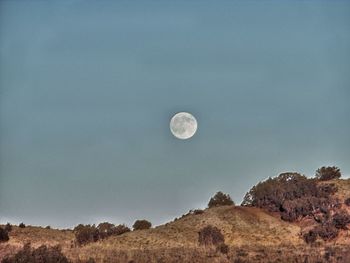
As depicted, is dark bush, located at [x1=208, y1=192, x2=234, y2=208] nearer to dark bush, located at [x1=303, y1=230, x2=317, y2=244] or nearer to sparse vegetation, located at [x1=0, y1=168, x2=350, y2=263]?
sparse vegetation, located at [x1=0, y1=168, x2=350, y2=263]

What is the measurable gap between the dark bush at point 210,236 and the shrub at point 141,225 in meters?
9.98

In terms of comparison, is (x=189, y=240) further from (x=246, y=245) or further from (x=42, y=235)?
(x=42, y=235)

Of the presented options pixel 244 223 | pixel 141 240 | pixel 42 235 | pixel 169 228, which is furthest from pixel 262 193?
pixel 42 235

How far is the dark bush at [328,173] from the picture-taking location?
5969 cm

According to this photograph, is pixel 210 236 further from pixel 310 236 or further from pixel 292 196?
pixel 292 196

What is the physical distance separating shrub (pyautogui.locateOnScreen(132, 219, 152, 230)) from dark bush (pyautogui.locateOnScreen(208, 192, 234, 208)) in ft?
31.4

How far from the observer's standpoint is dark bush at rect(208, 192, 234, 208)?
59.4 meters

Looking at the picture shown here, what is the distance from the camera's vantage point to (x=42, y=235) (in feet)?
146

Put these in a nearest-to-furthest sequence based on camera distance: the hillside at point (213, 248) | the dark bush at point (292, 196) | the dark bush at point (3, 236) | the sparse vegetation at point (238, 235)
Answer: the hillside at point (213, 248), the sparse vegetation at point (238, 235), the dark bush at point (3, 236), the dark bush at point (292, 196)

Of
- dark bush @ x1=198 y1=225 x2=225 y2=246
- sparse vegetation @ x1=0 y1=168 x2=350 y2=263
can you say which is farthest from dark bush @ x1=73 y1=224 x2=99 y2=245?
dark bush @ x1=198 y1=225 x2=225 y2=246

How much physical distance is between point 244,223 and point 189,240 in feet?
23.3

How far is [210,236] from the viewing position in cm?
4119

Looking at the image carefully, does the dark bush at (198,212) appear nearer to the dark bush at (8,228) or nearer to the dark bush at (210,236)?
the dark bush at (210,236)

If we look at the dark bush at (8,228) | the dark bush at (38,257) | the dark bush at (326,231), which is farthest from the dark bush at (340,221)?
the dark bush at (8,228)
